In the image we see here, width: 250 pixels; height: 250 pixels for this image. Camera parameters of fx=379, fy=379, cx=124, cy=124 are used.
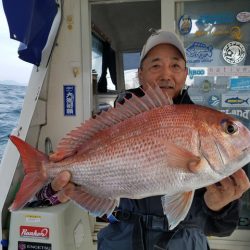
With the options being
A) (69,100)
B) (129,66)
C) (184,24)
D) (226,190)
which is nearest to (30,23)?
(69,100)

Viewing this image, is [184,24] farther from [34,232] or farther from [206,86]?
[34,232]

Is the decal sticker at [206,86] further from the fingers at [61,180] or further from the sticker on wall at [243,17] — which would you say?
the fingers at [61,180]

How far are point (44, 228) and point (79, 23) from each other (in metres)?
1.92

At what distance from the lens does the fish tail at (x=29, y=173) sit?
148cm

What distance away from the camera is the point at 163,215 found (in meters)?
1.67

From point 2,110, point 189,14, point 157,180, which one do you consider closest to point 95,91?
point 2,110

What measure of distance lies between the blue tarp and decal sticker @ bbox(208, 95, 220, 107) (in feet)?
5.19

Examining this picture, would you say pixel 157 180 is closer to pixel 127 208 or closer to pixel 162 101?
pixel 162 101

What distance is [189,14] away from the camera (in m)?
3.54

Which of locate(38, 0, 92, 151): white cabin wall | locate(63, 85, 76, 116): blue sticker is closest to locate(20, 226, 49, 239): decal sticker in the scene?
locate(38, 0, 92, 151): white cabin wall

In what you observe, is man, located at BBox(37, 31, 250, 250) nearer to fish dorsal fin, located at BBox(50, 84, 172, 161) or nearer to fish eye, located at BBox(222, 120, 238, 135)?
fish dorsal fin, located at BBox(50, 84, 172, 161)

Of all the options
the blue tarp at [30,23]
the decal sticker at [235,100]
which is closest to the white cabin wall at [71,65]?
the blue tarp at [30,23]

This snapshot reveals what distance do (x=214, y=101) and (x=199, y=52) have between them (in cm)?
47

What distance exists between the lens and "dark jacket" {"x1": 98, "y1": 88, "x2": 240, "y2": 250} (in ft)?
5.47
